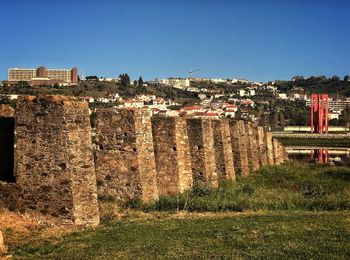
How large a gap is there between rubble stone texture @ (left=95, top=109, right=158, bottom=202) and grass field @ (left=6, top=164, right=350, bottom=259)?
22.4 inches

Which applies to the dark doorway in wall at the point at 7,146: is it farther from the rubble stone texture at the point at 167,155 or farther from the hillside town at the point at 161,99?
the hillside town at the point at 161,99

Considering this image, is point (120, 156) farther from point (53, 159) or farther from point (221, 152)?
point (221, 152)

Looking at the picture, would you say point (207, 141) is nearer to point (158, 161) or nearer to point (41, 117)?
point (158, 161)

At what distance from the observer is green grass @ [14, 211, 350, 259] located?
773 centimetres

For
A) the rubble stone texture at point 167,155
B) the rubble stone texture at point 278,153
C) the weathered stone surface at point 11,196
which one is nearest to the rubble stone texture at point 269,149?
the rubble stone texture at point 278,153

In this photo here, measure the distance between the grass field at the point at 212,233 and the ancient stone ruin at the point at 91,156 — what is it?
77 cm

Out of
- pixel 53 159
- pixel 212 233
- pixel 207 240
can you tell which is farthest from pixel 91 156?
pixel 207 240

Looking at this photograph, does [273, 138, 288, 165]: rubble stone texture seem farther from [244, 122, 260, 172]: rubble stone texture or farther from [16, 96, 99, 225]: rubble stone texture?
[16, 96, 99, 225]: rubble stone texture

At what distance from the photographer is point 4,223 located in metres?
9.77

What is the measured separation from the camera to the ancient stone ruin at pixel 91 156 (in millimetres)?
10141

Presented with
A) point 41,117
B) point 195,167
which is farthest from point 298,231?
point 195,167

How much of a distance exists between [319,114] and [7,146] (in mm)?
79054

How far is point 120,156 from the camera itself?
13250mm

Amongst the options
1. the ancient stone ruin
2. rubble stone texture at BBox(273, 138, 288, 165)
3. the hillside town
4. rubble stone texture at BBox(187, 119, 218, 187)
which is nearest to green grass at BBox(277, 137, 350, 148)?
the hillside town
